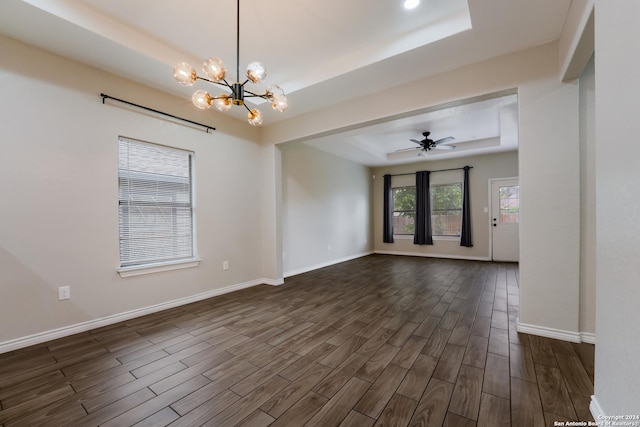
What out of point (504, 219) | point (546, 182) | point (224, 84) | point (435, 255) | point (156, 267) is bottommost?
point (435, 255)

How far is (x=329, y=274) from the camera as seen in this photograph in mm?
5203

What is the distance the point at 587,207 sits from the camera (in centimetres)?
222

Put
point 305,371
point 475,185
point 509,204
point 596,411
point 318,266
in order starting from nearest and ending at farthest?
point 596,411, point 305,371, point 318,266, point 509,204, point 475,185

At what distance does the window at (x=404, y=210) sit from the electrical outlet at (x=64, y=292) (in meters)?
7.23

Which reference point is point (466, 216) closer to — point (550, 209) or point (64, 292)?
point (550, 209)

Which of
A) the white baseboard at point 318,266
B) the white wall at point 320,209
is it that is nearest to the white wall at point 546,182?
the white wall at point 320,209

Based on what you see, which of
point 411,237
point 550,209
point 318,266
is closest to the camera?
point 550,209

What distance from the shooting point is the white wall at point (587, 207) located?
2191 mm

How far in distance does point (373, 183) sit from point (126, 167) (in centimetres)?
662

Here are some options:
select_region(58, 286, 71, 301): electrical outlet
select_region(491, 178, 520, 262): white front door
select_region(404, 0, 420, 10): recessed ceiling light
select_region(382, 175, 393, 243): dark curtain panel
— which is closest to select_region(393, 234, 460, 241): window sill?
select_region(382, 175, 393, 243): dark curtain panel

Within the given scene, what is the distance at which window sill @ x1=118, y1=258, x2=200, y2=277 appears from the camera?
291cm

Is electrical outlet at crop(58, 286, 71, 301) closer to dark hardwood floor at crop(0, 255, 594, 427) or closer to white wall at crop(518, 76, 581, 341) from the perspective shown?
dark hardwood floor at crop(0, 255, 594, 427)

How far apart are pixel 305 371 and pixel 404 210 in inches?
260

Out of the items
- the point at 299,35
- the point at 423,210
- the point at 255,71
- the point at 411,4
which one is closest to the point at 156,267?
the point at 255,71
